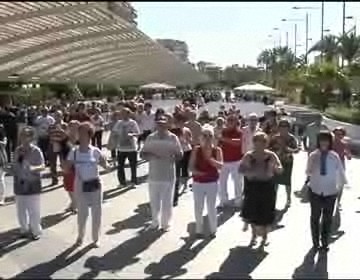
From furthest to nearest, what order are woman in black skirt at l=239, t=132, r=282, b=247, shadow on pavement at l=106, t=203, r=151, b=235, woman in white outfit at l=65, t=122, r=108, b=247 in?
shadow on pavement at l=106, t=203, r=151, b=235
woman in white outfit at l=65, t=122, r=108, b=247
woman in black skirt at l=239, t=132, r=282, b=247

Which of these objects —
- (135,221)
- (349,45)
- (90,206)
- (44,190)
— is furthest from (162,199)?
(349,45)

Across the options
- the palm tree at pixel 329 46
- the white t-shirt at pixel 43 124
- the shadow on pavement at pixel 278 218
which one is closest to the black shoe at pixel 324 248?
the shadow on pavement at pixel 278 218

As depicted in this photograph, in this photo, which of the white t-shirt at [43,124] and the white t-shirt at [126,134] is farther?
the white t-shirt at [43,124]

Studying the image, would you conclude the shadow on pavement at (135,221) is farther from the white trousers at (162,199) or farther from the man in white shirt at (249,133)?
the man in white shirt at (249,133)

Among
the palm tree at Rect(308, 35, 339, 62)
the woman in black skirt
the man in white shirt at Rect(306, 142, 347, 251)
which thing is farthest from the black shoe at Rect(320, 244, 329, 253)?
the palm tree at Rect(308, 35, 339, 62)

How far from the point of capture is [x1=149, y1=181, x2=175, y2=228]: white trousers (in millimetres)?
11523

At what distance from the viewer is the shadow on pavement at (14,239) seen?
10484mm

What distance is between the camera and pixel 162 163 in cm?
1148

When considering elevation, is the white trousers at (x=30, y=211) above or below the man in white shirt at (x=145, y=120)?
below

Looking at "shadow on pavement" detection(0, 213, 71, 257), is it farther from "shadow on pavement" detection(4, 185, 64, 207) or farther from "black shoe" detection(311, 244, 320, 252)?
"black shoe" detection(311, 244, 320, 252)

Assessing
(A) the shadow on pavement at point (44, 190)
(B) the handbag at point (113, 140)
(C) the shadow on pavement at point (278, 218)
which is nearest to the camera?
(C) the shadow on pavement at point (278, 218)

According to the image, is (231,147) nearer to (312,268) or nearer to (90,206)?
(90,206)

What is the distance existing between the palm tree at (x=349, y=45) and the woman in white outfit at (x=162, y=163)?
53.1 metres

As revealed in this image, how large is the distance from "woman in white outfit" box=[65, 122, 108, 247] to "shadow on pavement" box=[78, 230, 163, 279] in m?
0.48
